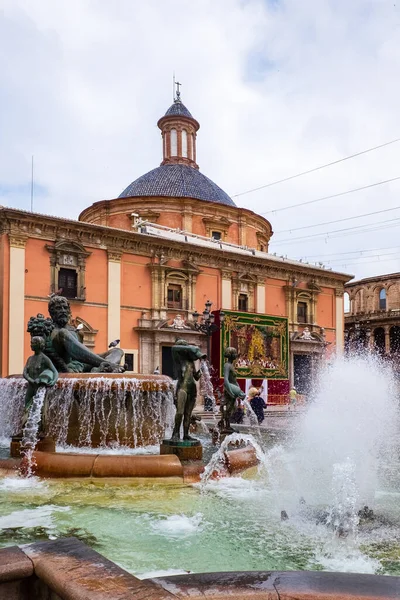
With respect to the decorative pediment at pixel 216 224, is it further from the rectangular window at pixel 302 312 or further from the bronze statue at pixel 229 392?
the bronze statue at pixel 229 392

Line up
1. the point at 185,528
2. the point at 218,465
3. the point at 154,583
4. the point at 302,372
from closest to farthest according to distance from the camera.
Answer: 1. the point at 154,583
2. the point at 185,528
3. the point at 218,465
4. the point at 302,372

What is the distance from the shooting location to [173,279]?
26.5m

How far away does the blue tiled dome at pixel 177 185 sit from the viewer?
3140 cm

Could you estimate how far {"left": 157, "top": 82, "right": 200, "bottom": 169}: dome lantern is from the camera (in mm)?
34963

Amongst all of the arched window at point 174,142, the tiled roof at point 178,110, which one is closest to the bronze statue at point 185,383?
the arched window at point 174,142

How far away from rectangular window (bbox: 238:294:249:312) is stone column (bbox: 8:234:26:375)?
11.6 m

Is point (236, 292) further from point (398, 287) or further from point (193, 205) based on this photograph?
point (398, 287)

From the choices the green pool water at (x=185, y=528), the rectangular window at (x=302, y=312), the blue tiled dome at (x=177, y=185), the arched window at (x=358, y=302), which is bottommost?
the green pool water at (x=185, y=528)

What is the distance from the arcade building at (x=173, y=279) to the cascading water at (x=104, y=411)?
1109 cm

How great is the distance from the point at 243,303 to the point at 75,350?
71.5 feet

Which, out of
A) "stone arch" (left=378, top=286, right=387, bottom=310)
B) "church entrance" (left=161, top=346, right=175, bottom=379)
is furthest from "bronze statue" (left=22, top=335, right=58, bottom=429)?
"stone arch" (left=378, top=286, right=387, bottom=310)

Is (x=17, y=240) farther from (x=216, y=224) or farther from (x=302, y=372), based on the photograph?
(x=302, y=372)

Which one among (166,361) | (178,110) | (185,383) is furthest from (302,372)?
(185,383)

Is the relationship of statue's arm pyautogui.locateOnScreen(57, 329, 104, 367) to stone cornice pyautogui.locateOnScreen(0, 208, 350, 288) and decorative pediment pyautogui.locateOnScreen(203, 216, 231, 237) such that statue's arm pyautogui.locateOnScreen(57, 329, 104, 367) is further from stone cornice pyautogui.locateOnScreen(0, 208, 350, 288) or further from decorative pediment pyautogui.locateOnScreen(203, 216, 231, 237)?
decorative pediment pyautogui.locateOnScreen(203, 216, 231, 237)
